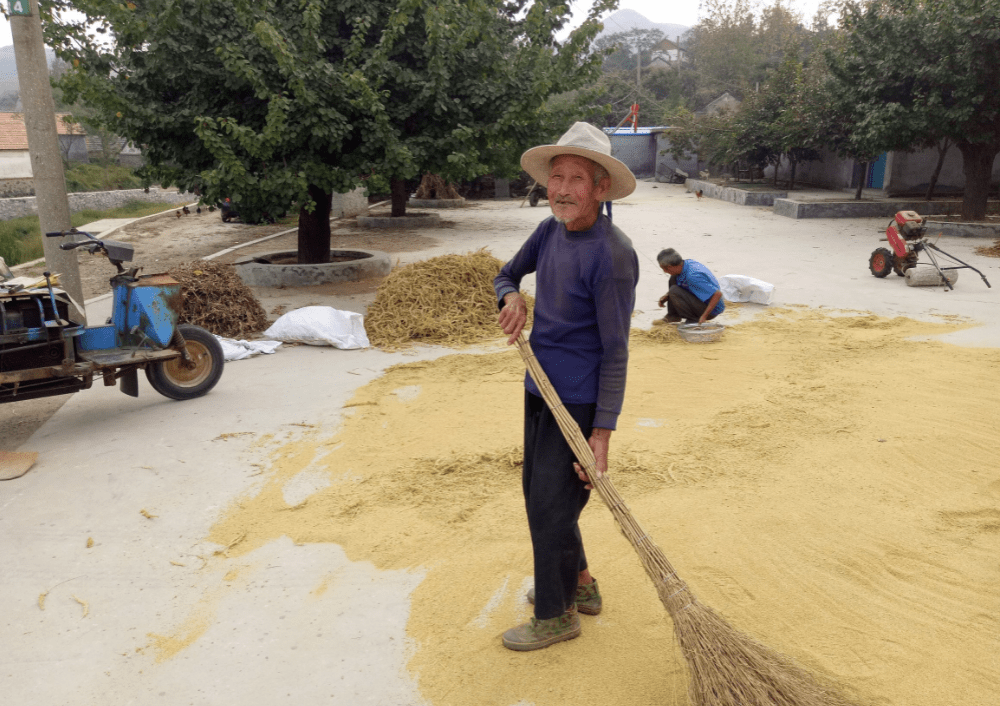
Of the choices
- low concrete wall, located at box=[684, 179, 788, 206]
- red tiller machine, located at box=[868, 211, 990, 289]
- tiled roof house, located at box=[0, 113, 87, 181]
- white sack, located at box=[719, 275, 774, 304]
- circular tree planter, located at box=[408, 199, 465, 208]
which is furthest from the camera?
tiled roof house, located at box=[0, 113, 87, 181]

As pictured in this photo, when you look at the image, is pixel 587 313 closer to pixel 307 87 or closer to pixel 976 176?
pixel 307 87

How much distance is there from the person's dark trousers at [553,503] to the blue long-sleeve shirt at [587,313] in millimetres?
99

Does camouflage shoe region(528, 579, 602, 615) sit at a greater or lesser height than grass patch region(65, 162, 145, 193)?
lesser

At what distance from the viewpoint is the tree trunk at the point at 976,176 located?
15.0 meters

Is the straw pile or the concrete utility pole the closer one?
the concrete utility pole

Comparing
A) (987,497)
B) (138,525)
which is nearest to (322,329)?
(138,525)

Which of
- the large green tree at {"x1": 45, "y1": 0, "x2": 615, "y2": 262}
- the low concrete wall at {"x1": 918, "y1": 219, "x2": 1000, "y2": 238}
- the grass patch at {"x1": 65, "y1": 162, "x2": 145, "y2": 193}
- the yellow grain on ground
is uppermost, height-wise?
the large green tree at {"x1": 45, "y1": 0, "x2": 615, "y2": 262}

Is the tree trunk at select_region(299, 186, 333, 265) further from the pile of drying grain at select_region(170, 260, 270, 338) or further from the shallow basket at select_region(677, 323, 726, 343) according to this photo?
the shallow basket at select_region(677, 323, 726, 343)

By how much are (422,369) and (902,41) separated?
41.9 ft

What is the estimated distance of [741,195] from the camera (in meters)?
22.3

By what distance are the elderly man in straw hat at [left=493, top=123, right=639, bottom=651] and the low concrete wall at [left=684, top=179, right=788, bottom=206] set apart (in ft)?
66.1

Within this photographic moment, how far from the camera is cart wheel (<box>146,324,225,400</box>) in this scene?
5.55 metres

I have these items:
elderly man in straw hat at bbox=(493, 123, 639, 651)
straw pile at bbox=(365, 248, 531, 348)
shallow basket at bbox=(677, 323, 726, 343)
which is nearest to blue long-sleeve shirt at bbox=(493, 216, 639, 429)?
elderly man in straw hat at bbox=(493, 123, 639, 651)

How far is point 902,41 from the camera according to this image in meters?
14.2
